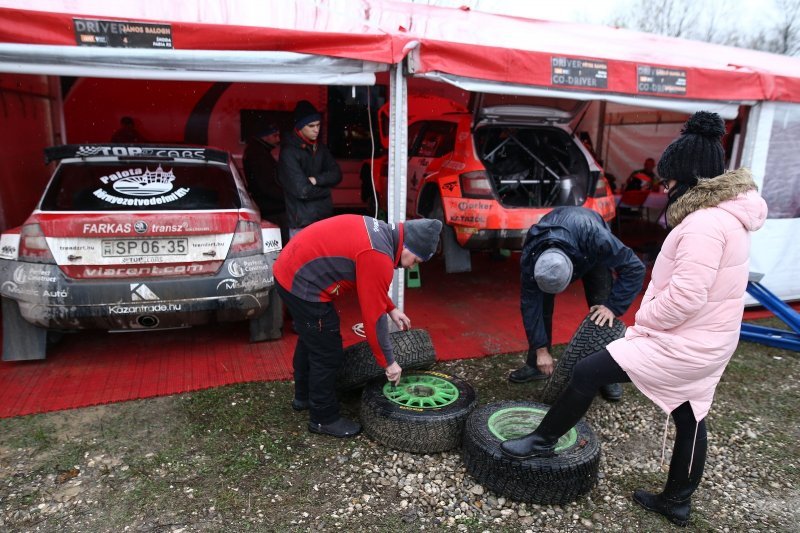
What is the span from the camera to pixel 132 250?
3.77 m

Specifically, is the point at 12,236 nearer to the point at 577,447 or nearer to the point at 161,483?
the point at 161,483

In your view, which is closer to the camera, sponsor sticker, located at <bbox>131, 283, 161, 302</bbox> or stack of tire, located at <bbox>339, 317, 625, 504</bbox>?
stack of tire, located at <bbox>339, 317, 625, 504</bbox>

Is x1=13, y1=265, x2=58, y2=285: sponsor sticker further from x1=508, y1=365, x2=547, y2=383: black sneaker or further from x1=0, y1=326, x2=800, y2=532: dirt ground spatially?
x1=508, y1=365, x2=547, y2=383: black sneaker

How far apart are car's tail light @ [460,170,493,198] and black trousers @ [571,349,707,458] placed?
3.17m

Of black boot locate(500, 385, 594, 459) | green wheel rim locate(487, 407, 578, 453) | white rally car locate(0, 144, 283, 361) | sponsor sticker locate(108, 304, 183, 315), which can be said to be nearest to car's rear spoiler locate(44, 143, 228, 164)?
white rally car locate(0, 144, 283, 361)

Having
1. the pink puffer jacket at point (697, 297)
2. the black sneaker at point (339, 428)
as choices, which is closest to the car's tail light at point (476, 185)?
the black sneaker at point (339, 428)

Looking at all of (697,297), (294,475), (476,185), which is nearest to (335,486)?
(294,475)

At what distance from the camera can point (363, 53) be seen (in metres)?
3.87

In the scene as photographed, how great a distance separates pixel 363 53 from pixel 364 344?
203 centimetres

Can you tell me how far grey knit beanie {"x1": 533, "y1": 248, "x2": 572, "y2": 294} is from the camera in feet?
9.89

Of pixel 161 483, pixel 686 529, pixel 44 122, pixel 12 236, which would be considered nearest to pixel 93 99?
pixel 44 122

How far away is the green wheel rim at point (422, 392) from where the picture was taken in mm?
3199

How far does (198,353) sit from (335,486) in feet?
6.79

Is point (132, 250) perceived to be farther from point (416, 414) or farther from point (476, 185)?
point (476, 185)
